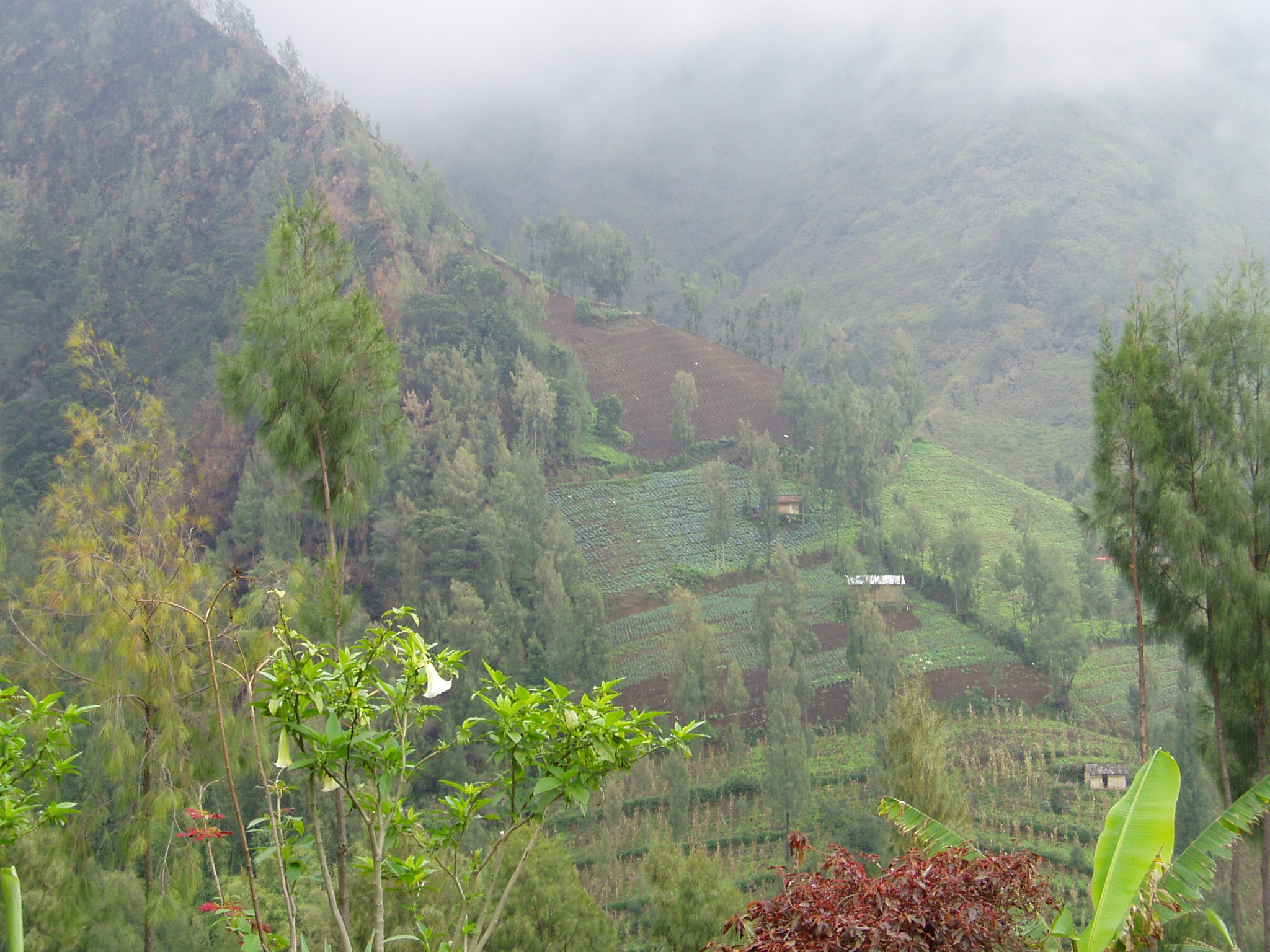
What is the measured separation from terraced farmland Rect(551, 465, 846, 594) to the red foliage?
1394 inches

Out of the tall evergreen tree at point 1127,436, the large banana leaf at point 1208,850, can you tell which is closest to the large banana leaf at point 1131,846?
the large banana leaf at point 1208,850

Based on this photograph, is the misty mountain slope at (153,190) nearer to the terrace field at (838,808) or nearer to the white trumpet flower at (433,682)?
the terrace field at (838,808)

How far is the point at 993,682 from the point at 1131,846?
3155cm

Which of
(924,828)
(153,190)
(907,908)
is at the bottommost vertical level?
(924,828)

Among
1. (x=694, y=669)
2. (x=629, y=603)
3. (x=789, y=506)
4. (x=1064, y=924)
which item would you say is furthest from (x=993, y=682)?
(x=1064, y=924)

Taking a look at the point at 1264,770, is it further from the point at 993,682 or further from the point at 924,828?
the point at 993,682

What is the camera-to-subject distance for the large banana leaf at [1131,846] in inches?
156

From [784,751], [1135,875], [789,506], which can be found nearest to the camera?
[1135,875]

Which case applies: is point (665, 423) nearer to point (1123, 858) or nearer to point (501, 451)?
point (501, 451)

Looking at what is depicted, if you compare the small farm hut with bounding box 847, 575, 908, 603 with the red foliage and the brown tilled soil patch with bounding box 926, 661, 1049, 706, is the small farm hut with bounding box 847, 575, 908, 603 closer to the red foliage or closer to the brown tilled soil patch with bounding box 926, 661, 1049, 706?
the brown tilled soil patch with bounding box 926, 661, 1049, 706

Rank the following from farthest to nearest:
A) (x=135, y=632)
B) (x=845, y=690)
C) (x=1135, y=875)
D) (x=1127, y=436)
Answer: (x=845, y=690), (x=1127, y=436), (x=135, y=632), (x=1135, y=875)

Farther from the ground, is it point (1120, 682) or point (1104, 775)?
point (1104, 775)

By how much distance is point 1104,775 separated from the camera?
2520 cm

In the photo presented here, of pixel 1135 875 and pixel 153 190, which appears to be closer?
pixel 1135 875
